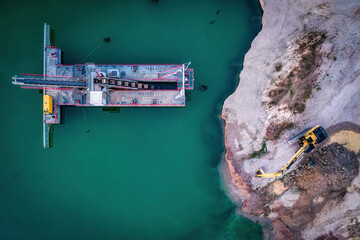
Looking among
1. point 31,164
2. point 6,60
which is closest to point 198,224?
point 31,164

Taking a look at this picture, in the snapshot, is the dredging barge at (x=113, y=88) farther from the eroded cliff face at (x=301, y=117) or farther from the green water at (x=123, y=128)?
the eroded cliff face at (x=301, y=117)

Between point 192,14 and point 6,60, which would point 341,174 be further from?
point 6,60

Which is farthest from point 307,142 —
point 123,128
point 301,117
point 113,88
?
point 113,88

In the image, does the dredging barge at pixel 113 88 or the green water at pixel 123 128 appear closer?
the dredging barge at pixel 113 88

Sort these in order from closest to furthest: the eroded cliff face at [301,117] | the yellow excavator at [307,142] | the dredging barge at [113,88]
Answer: the yellow excavator at [307,142]
the eroded cliff face at [301,117]
the dredging barge at [113,88]

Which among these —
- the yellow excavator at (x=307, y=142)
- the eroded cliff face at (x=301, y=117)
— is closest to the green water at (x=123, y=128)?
the eroded cliff face at (x=301, y=117)

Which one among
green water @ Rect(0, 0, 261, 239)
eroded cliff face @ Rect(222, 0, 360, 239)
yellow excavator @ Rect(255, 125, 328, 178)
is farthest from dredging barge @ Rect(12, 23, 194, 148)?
yellow excavator @ Rect(255, 125, 328, 178)

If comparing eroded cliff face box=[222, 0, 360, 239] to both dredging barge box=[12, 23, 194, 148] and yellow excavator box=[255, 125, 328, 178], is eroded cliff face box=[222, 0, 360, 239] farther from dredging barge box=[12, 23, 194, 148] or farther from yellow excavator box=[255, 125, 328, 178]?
dredging barge box=[12, 23, 194, 148]
